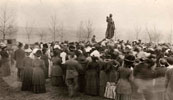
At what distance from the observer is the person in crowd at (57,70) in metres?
13.1

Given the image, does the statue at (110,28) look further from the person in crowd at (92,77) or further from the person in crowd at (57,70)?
the person in crowd at (92,77)

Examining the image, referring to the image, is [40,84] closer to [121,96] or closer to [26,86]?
[26,86]

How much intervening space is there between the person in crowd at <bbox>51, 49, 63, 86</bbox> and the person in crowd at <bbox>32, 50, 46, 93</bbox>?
1036mm

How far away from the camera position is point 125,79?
8789 millimetres

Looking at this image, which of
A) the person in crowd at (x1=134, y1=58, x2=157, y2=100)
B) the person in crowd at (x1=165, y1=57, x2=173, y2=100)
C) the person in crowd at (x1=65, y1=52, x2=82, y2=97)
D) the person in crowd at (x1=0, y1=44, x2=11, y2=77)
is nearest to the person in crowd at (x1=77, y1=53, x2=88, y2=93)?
the person in crowd at (x1=65, y1=52, x2=82, y2=97)

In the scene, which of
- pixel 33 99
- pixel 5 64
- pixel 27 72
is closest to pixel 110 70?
pixel 33 99

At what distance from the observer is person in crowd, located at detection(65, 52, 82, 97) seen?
11.3m

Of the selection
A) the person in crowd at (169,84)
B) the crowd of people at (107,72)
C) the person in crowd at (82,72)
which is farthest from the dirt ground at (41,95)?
the person in crowd at (169,84)

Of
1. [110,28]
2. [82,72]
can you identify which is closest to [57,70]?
[82,72]

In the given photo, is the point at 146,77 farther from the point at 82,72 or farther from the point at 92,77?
the point at 82,72

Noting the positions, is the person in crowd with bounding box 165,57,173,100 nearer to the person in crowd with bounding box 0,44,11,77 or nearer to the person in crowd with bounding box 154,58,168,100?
the person in crowd with bounding box 154,58,168,100

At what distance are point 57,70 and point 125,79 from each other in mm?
5182

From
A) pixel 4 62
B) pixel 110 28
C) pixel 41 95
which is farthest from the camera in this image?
pixel 110 28

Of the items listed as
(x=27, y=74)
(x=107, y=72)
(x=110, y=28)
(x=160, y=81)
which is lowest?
(x=27, y=74)
